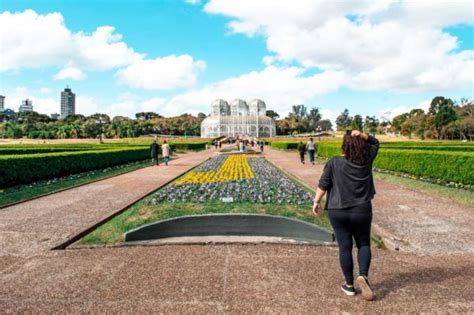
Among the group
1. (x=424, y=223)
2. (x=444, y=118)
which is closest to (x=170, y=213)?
(x=424, y=223)

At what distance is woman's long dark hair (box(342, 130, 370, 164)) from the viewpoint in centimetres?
Answer: 330

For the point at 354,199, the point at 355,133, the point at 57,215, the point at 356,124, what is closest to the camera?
the point at 354,199

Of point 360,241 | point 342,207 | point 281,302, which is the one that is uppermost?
point 342,207

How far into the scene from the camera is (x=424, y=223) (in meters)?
6.63

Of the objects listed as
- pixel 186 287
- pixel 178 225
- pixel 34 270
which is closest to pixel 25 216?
pixel 34 270

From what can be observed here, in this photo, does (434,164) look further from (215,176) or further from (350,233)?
(350,233)

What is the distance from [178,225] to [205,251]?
79cm

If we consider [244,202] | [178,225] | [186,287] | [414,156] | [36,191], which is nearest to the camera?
[186,287]

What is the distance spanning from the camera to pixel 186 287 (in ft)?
12.1

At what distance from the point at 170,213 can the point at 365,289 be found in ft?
15.0

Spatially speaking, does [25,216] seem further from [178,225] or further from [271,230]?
[271,230]

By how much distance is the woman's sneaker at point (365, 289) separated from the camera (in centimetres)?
332

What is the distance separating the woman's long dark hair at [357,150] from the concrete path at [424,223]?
2532 millimetres

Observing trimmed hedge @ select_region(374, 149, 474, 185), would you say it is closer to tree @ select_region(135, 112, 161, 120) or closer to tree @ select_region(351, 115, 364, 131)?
tree @ select_region(351, 115, 364, 131)
